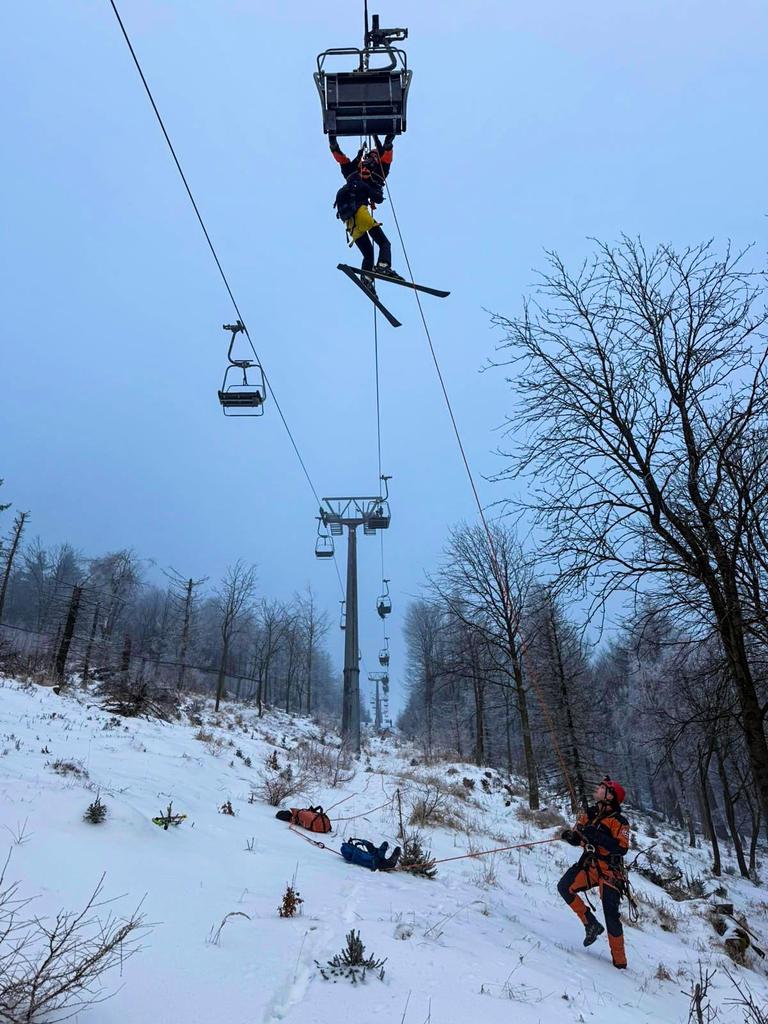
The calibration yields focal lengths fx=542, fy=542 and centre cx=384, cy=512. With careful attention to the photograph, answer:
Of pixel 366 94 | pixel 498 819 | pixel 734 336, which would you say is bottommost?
pixel 498 819

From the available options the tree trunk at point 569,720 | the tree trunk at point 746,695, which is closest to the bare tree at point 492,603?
the tree trunk at point 569,720

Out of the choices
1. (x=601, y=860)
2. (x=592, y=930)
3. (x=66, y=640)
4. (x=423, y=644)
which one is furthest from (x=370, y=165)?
(x=423, y=644)

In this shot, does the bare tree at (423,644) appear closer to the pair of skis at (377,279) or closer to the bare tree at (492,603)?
the bare tree at (492,603)

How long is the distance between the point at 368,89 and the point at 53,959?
26.8 ft

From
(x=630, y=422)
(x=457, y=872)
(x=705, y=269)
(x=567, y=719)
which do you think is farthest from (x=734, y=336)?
(x=567, y=719)

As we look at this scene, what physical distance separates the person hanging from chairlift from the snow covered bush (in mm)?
6987

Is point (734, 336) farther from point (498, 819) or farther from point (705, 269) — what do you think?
point (498, 819)

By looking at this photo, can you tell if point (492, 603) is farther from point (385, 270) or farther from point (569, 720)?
point (385, 270)

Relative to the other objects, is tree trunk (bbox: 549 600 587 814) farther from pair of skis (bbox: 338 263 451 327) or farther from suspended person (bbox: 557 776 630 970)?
pair of skis (bbox: 338 263 451 327)

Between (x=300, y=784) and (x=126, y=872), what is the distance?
706 centimetres

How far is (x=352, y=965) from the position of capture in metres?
3.47

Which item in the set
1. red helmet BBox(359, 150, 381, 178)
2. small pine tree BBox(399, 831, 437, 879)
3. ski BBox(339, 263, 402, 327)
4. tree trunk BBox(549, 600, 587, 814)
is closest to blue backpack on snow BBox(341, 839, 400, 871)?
small pine tree BBox(399, 831, 437, 879)

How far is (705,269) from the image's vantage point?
22.2ft

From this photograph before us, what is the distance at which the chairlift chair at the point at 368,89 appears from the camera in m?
6.34
